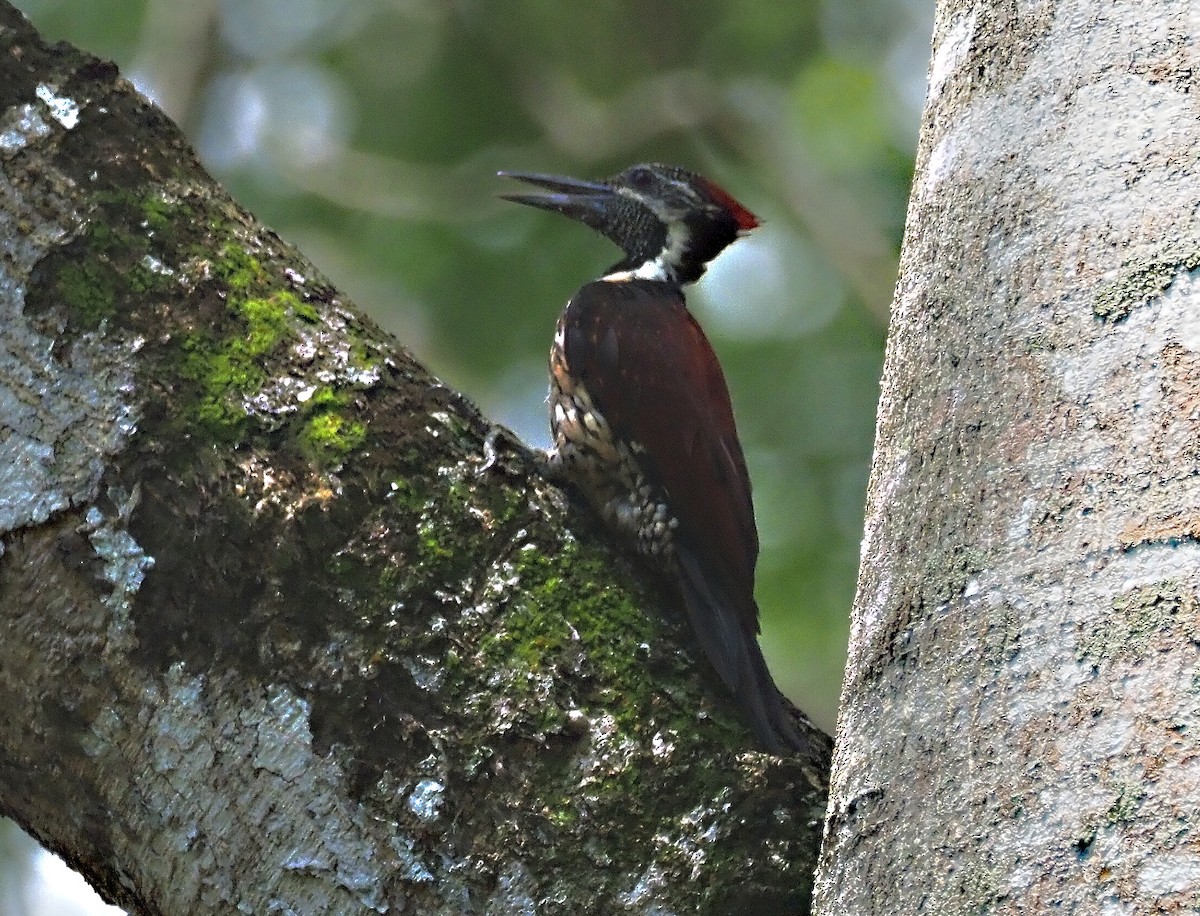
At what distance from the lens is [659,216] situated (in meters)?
3.76

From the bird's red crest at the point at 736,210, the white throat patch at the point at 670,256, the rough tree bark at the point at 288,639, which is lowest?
the rough tree bark at the point at 288,639

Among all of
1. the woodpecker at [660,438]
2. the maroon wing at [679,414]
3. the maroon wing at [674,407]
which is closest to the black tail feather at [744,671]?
the woodpecker at [660,438]

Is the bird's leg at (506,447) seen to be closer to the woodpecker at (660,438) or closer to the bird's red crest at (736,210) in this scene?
the woodpecker at (660,438)

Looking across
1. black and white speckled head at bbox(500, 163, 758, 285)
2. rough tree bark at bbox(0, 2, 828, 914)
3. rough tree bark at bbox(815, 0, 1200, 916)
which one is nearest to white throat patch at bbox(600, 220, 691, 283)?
black and white speckled head at bbox(500, 163, 758, 285)

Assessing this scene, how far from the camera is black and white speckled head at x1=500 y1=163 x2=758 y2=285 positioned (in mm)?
3727

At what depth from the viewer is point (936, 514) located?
130 cm

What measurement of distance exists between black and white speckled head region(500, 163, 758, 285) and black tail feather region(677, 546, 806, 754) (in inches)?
66.3

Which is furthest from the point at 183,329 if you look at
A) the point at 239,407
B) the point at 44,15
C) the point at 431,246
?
the point at 44,15

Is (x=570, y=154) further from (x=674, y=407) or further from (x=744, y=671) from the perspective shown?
(x=744, y=671)

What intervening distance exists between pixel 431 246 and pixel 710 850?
4.77 metres

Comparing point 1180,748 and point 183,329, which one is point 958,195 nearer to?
point 1180,748

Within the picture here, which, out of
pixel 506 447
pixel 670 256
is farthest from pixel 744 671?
pixel 670 256

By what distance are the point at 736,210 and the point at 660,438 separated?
105cm

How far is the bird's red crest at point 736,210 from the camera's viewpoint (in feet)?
12.0
